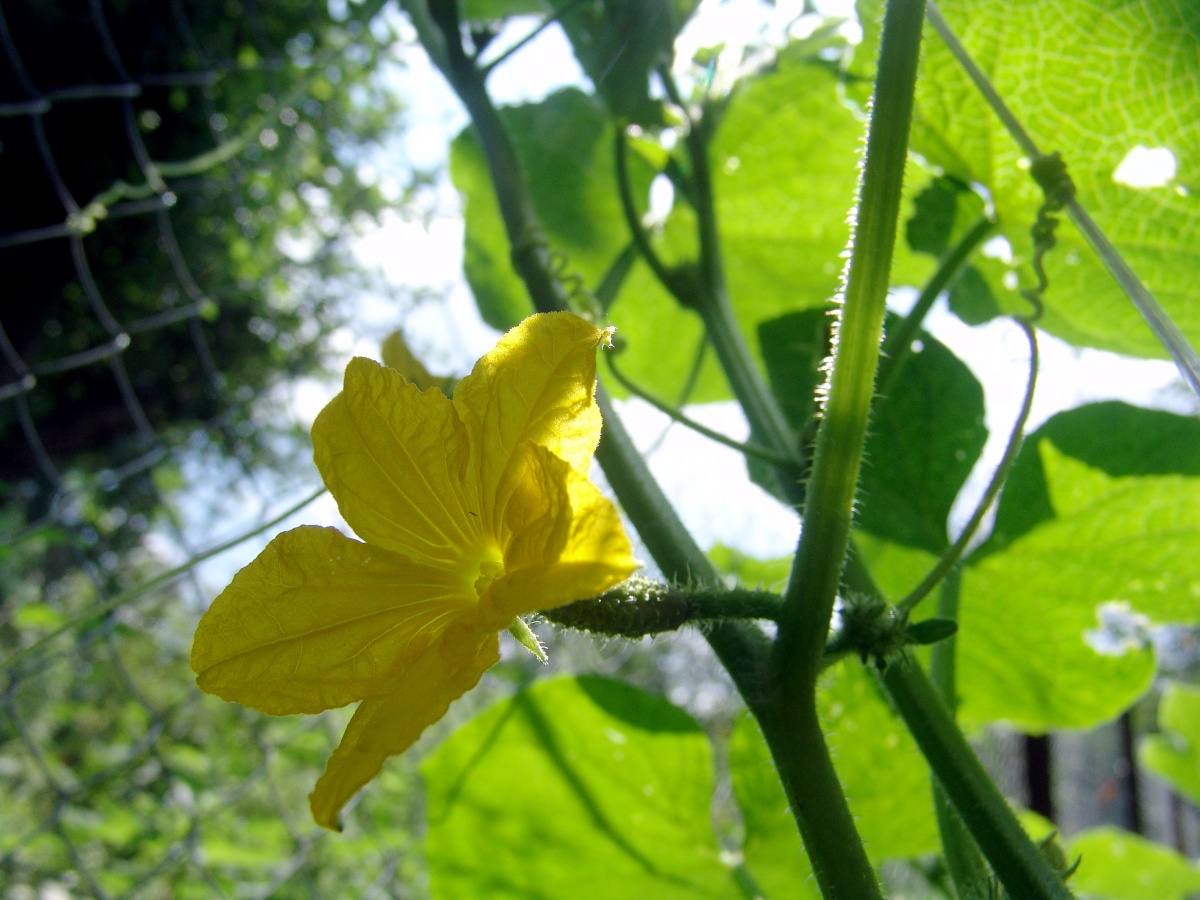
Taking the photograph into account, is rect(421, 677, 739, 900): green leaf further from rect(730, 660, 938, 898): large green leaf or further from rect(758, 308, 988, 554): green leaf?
rect(758, 308, 988, 554): green leaf

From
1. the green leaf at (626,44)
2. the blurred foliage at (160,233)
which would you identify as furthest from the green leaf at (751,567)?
the blurred foliage at (160,233)

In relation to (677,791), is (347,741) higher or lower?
higher

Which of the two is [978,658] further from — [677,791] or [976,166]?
[976,166]

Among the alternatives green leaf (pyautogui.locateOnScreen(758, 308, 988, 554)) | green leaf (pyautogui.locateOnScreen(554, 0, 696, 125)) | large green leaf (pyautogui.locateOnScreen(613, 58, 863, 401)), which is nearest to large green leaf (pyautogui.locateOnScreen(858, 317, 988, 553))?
green leaf (pyautogui.locateOnScreen(758, 308, 988, 554))

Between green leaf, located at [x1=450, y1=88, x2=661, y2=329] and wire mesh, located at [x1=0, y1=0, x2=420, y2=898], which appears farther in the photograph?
wire mesh, located at [x1=0, y1=0, x2=420, y2=898]

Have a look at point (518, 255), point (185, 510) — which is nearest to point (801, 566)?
point (518, 255)

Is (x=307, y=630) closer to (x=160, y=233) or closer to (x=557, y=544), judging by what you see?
(x=557, y=544)

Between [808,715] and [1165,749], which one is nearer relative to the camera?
[808,715]

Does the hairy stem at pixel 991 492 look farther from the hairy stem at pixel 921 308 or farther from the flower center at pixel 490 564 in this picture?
the flower center at pixel 490 564
